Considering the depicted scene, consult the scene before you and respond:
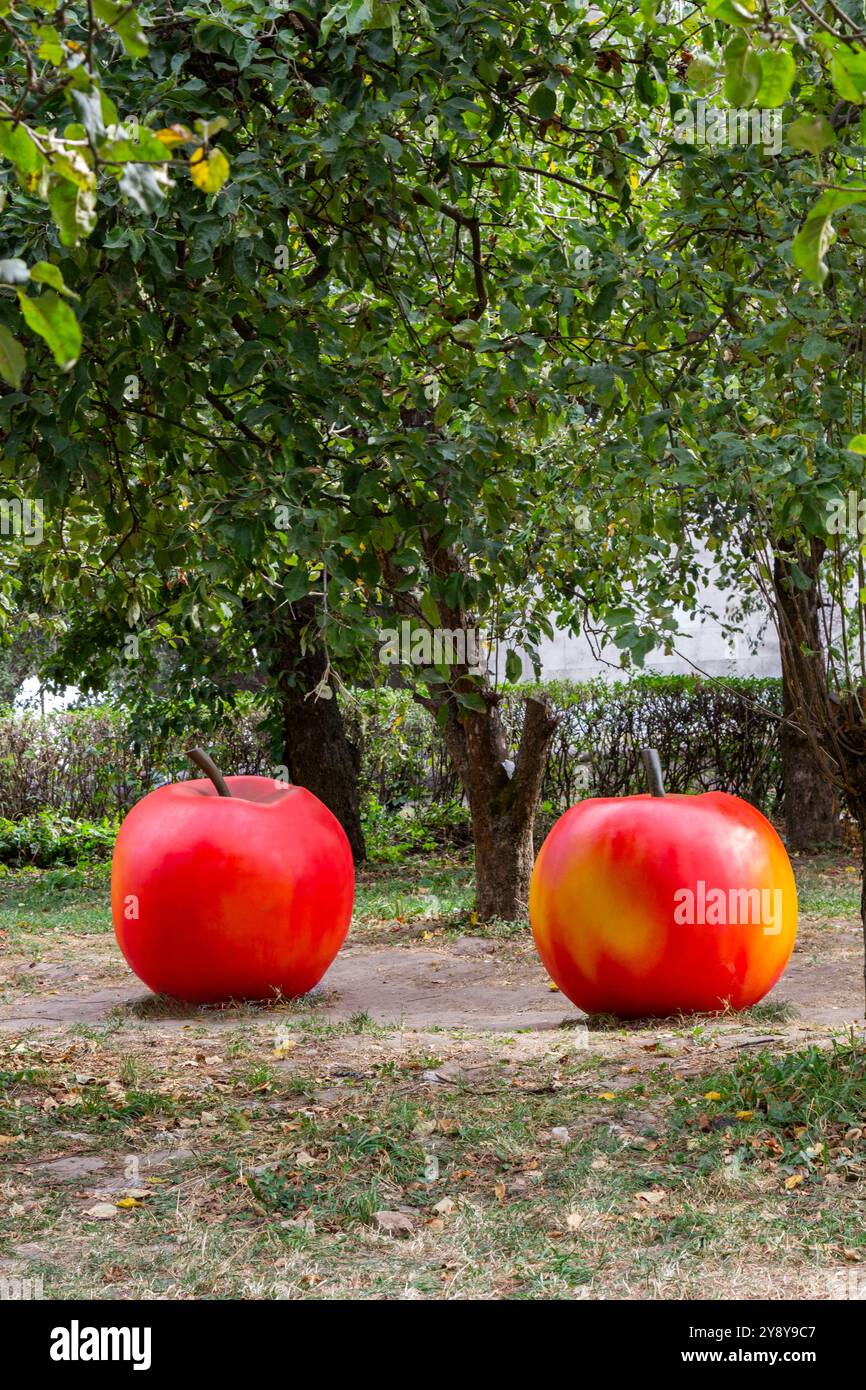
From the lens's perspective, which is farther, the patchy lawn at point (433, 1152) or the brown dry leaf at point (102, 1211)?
the brown dry leaf at point (102, 1211)

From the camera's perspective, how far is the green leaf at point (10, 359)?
1722 mm

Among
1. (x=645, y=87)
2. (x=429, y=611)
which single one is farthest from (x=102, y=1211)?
(x=645, y=87)

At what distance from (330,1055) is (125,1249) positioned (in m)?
2.04

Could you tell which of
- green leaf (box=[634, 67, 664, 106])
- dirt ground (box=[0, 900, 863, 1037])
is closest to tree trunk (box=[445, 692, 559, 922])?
dirt ground (box=[0, 900, 863, 1037])

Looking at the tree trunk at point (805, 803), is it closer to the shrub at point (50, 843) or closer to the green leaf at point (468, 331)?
the shrub at point (50, 843)

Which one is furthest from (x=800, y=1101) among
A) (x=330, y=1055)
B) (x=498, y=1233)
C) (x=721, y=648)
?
(x=721, y=648)

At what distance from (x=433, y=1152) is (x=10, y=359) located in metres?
3.04

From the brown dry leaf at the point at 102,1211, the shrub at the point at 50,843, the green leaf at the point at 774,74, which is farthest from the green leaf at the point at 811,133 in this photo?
the shrub at the point at 50,843

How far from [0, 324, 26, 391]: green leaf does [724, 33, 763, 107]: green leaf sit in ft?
3.78

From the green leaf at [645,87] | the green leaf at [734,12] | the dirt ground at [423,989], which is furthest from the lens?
the dirt ground at [423,989]

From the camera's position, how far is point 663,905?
5473mm

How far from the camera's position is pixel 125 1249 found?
11.1 ft

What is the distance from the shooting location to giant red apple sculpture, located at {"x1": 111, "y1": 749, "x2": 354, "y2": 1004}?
20.2ft

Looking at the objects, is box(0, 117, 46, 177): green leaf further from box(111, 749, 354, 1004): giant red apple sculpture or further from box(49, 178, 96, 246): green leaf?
box(111, 749, 354, 1004): giant red apple sculpture
